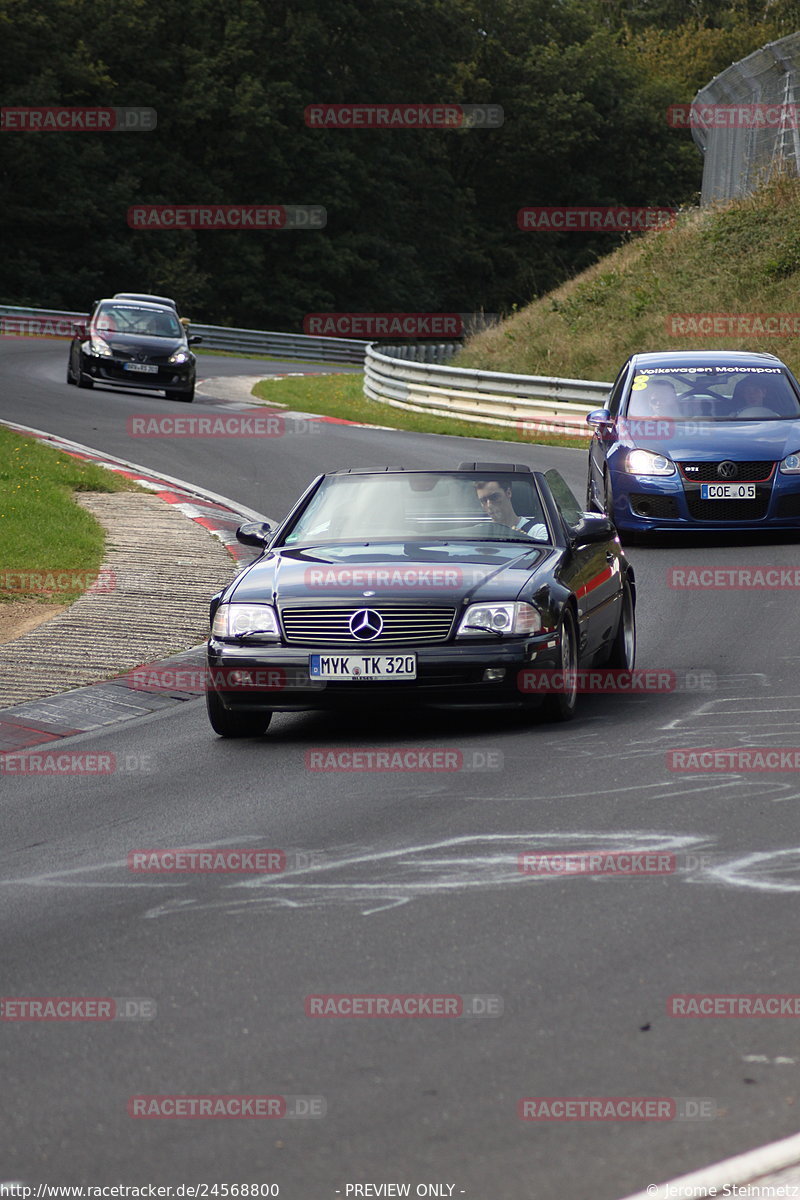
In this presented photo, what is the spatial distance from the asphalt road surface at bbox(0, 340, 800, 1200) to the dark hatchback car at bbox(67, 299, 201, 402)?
23123 mm

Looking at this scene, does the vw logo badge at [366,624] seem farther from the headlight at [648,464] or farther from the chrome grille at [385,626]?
the headlight at [648,464]

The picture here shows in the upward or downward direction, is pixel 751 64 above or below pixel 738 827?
above

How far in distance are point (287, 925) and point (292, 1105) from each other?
5.04 feet

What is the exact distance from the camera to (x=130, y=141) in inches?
2566

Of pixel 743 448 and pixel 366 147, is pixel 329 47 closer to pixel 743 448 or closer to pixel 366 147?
pixel 366 147

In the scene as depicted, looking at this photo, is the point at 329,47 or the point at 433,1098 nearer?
the point at 433,1098

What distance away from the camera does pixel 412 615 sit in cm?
884

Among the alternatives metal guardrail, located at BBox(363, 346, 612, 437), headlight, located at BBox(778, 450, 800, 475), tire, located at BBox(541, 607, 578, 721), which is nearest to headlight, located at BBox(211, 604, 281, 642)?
tire, located at BBox(541, 607, 578, 721)

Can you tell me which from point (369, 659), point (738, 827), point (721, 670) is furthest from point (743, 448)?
point (738, 827)

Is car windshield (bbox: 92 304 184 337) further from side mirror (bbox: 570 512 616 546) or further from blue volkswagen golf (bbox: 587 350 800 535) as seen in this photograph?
side mirror (bbox: 570 512 616 546)

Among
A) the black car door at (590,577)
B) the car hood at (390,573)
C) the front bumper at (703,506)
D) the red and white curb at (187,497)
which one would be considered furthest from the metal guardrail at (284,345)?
the car hood at (390,573)

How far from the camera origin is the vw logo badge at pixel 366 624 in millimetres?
Answer: 8812

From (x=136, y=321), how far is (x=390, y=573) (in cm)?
2546

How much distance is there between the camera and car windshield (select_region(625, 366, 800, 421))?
16797mm
